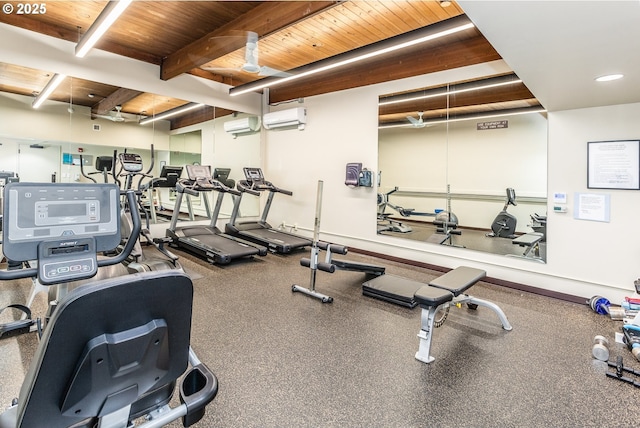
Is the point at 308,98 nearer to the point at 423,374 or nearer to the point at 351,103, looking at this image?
the point at 351,103

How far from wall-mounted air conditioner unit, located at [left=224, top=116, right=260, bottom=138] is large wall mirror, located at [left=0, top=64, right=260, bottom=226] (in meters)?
0.11

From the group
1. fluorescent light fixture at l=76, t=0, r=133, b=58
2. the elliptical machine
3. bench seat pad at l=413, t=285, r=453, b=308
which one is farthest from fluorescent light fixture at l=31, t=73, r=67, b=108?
the elliptical machine

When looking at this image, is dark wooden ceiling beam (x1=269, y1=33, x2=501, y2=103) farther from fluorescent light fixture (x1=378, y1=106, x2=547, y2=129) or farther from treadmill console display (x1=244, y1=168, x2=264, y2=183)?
treadmill console display (x1=244, y1=168, x2=264, y2=183)

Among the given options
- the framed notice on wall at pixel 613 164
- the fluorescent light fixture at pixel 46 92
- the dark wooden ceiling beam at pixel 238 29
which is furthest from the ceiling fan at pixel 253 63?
the framed notice on wall at pixel 613 164

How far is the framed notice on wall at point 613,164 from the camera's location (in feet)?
11.1

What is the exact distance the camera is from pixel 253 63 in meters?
5.34

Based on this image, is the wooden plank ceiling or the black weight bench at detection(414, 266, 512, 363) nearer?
the black weight bench at detection(414, 266, 512, 363)

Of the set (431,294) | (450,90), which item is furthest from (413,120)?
(431,294)

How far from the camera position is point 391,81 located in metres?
5.40

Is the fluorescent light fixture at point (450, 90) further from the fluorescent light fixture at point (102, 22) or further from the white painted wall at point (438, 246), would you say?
the fluorescent light fixture at point (102, 22)

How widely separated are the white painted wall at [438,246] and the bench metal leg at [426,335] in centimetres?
238

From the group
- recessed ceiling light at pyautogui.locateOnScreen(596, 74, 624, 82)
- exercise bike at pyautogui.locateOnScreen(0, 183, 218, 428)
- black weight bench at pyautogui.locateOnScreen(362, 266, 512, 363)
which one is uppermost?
recessed ceiling light at pyautogui.locateOnScreen(596, 74, 624, 82)

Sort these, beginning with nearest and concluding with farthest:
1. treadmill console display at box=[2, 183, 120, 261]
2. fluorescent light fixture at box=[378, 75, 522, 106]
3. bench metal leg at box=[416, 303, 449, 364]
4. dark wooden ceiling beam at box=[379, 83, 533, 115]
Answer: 1. treadmill console display at box=[2, 183, 120, 261]
2. bench metal leg at box=[416, 303, 449, 364]
3. dark wooden ceiling beam at box=[379, 83, 533, 115]
4. fluorescent light fixture at box=[378, 75, 522, 106]

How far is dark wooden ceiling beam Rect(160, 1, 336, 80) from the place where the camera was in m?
3.61
